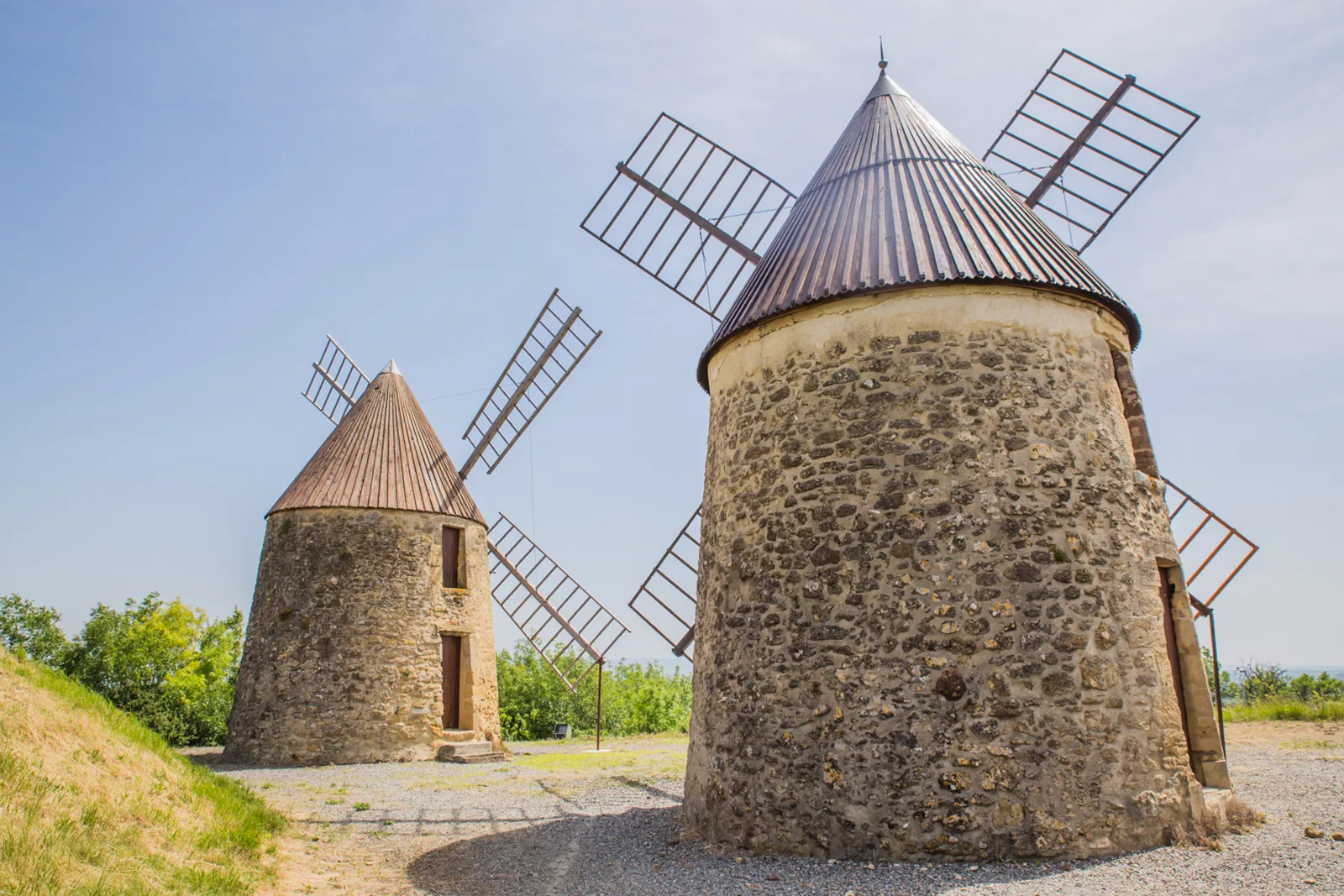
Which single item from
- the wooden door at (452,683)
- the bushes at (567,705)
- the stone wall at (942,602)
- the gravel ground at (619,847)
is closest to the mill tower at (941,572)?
the stone wall at (942,602)

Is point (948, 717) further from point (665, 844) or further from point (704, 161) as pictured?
point (704, 161)

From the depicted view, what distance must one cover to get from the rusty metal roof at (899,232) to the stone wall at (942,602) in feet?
0.60

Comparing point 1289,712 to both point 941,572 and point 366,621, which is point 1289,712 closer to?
point 941,572

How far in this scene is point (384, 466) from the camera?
50.5ft

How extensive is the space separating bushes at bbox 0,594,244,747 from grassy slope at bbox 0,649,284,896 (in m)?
12.3

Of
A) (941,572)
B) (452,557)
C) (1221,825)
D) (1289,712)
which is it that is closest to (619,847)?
(941,572)

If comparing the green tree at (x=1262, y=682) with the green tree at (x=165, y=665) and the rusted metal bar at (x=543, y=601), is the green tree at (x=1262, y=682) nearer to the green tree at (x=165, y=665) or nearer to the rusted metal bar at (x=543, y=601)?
the rusted metal bar at (x=543, y=601)

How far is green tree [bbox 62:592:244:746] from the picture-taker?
18.5 m

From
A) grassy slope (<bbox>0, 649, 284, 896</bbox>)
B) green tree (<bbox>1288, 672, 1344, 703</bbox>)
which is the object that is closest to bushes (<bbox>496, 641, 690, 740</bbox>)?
green tree (<bbox>1288, 672, 1344, 703</bbox>)

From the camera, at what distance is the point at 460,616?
15094mm

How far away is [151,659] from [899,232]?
2091cm

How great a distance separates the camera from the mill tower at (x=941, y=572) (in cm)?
566

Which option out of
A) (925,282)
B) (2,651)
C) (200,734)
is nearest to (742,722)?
(925,282)

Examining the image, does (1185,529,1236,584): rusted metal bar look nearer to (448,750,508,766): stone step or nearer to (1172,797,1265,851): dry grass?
(1172,797,1265,851): dry grass
